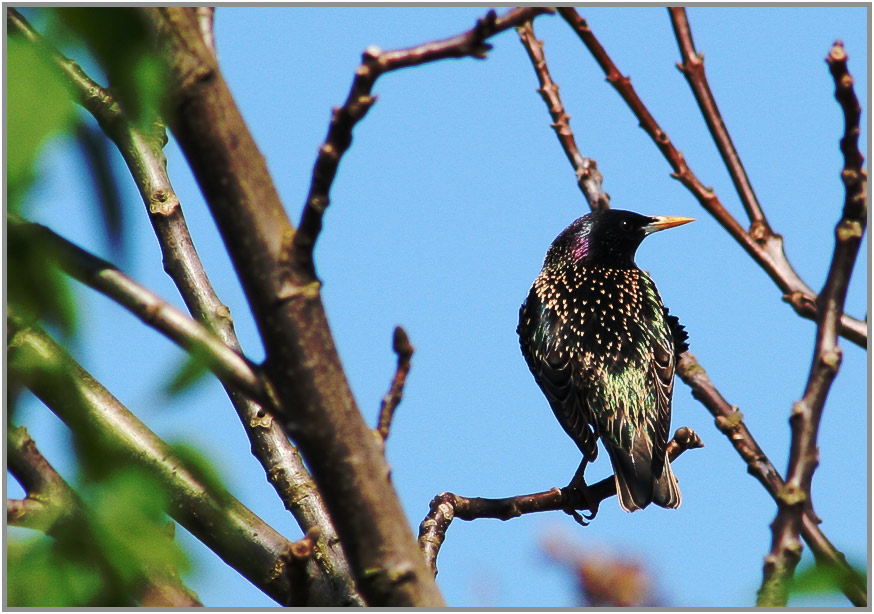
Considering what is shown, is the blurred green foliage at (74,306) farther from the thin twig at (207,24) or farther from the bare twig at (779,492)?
the bare twig at (779,492)

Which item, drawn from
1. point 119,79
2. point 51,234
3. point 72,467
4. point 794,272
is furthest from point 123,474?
point 794,272

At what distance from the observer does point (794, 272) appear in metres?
2.48

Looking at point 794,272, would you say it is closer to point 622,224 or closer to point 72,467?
point 72,467

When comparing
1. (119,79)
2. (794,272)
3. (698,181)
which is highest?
(698,181)

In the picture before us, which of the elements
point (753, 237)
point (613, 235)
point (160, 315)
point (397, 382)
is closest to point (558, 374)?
point (613, 235)

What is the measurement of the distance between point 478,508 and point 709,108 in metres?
1.88

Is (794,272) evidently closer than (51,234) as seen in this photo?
No

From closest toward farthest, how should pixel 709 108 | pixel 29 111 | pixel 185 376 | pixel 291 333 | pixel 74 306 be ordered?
pixel 29 111 < pixel 74 306 < pixel 185 376 < pixel 291 333 < pixel 709 108

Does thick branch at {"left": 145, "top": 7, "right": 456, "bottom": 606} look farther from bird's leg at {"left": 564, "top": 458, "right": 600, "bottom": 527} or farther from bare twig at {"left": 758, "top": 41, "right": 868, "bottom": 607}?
bird's leg at {"left": 564, "top": 458, "right": 600, "bottom": 527}

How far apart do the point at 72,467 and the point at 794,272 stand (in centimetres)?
187

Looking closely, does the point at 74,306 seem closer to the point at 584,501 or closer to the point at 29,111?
the point at 29,111

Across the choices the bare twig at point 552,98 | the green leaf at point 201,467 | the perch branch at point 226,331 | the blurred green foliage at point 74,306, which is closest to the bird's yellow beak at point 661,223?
the bare twig at point 552,98

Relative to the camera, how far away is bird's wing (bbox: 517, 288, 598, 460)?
5.50 m

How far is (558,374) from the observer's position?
18.7 feet
